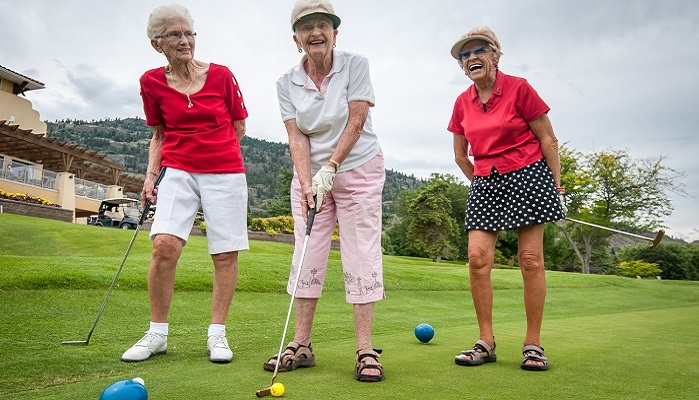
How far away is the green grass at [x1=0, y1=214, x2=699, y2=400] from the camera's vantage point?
2.47 metres

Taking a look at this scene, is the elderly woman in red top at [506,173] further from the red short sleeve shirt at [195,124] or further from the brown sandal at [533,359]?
the red short sleeve shirt at [195,124]

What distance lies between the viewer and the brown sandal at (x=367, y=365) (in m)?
2.64

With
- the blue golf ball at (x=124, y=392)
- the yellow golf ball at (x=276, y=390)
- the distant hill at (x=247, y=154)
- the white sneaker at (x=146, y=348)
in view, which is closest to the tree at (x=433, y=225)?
the white sneaker at (x=146, y=348)

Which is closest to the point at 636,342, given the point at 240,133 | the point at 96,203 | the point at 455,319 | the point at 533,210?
the point at 533,210

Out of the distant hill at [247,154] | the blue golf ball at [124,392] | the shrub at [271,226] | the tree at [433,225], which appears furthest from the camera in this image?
the distant hill at [247,154]

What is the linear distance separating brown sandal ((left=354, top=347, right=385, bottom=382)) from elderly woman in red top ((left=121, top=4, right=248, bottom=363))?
945mm

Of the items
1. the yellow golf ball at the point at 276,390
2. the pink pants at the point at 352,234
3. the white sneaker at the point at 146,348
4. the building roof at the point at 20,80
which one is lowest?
the white sneaker at the point at 146,348

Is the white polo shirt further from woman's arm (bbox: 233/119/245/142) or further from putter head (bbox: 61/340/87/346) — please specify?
putter head (bbox: 61/340/87/346)

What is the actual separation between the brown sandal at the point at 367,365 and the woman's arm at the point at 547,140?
169cm

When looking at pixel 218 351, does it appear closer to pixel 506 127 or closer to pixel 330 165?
pixel 330 165

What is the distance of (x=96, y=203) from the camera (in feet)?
123

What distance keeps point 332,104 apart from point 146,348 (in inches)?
69.3

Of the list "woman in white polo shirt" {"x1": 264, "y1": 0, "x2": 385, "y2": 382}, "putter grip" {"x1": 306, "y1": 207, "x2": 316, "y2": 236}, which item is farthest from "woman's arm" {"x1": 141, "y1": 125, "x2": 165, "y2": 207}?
"putter grip" {"x1": 306, "y1": 207, "x2": 316, "y2": 236}

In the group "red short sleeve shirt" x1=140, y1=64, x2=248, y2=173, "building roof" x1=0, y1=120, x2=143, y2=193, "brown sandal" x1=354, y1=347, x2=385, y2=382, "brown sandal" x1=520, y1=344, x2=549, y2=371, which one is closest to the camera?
"brown sandal" x1=354, y1=347, x2=385, y2=382
